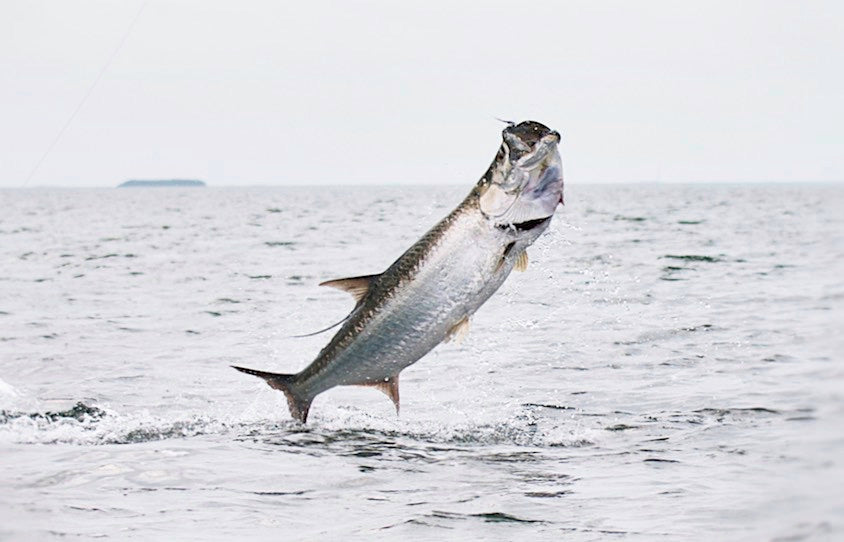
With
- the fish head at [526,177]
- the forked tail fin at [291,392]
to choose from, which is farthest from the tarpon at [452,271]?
the forked tail fin at [291,392]

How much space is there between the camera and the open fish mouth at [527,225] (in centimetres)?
634

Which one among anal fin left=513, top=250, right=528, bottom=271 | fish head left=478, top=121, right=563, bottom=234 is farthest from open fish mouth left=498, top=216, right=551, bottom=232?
anal fin left=513, top=250, right=528, bottom=271

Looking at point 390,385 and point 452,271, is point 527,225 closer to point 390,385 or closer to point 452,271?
point 452,271

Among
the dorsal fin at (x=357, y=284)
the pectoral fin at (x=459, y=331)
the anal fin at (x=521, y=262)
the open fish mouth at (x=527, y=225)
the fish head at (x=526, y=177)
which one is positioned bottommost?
the pectoral fin at (x=459, y=331)

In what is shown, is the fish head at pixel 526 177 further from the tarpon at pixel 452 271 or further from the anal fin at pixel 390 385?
the anal fin at pixel 390 385

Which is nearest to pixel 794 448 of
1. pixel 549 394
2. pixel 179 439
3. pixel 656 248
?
pixel 179 439

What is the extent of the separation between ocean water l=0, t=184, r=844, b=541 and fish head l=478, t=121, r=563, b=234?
1281 millimetres

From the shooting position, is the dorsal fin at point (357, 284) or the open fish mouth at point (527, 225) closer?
the open fish mouth at point (527, 225)

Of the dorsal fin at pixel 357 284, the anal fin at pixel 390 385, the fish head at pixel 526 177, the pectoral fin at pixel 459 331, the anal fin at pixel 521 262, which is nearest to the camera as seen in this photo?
the fish head at pixel 526 177

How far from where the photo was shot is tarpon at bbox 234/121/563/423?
20.7 feet

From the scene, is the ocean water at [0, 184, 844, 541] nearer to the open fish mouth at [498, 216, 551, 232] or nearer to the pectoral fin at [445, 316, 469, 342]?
the pectoral fin at [445, 316, 469, 342]

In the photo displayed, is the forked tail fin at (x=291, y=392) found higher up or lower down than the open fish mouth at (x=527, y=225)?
lower down

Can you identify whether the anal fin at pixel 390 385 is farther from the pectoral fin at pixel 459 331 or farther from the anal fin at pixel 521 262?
the anal fin at pixel 521 262

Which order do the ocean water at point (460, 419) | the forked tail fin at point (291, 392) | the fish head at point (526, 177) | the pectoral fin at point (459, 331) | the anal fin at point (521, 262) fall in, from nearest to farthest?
the fish head at point (526, 177), the ocean water at point (460, 419), the anal fin at point (521, 262), the pectoral fin at point (459, 331), the forked tail fin at point (291, 392)
